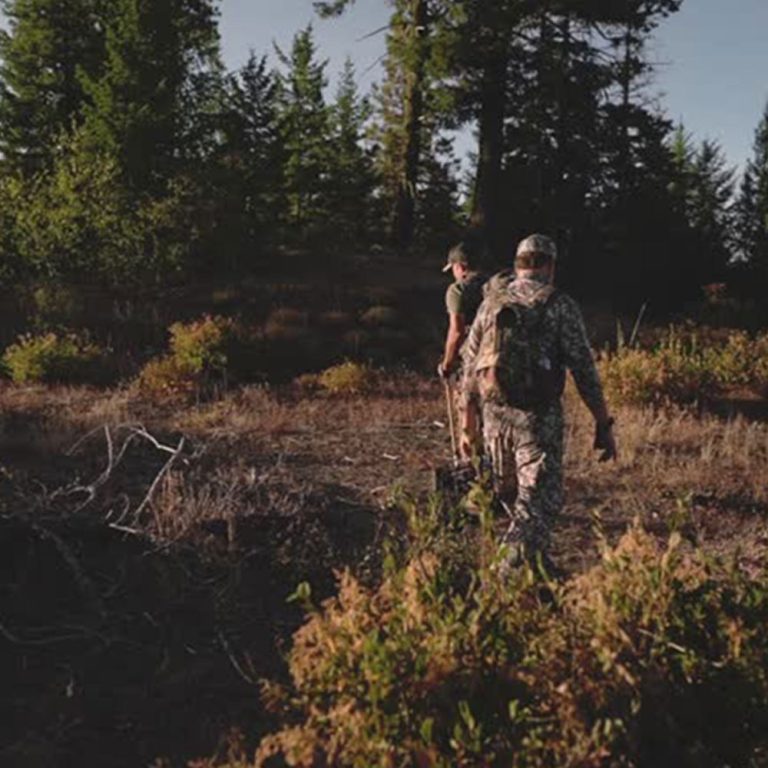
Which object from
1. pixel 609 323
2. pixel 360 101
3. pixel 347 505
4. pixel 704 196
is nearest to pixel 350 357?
pixel 609 323

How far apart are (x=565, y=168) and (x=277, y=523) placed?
73.3 feet

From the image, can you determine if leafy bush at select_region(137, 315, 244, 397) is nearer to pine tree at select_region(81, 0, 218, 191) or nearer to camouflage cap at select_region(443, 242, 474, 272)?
camouflage cap at select_region(443, 242, 474, 272)

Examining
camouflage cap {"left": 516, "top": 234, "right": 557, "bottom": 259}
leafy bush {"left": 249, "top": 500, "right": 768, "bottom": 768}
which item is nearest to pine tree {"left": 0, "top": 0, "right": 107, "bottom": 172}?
camouflage cap {"left": 516, "top": 234, "right": 557, "bottom": 259}

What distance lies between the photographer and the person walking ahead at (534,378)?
15.0ft

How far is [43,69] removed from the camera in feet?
82.6

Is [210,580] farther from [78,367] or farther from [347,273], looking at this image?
[347,273]

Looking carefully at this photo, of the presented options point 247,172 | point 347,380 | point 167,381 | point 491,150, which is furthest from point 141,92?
point 347,380

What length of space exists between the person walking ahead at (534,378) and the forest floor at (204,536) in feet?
2.17

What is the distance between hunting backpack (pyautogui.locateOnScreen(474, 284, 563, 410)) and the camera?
455 centimetres

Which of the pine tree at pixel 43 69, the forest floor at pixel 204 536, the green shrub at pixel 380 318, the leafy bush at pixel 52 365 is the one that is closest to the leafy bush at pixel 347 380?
the forest floor at pixel 204 536

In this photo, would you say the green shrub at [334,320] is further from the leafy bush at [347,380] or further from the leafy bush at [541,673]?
the leafy bush at [541,673]

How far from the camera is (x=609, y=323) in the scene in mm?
20062

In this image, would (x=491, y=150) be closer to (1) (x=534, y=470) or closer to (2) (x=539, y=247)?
(2) (x=539, y=247)

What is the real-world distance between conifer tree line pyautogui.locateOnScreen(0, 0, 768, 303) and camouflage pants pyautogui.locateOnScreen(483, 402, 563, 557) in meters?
16.2
